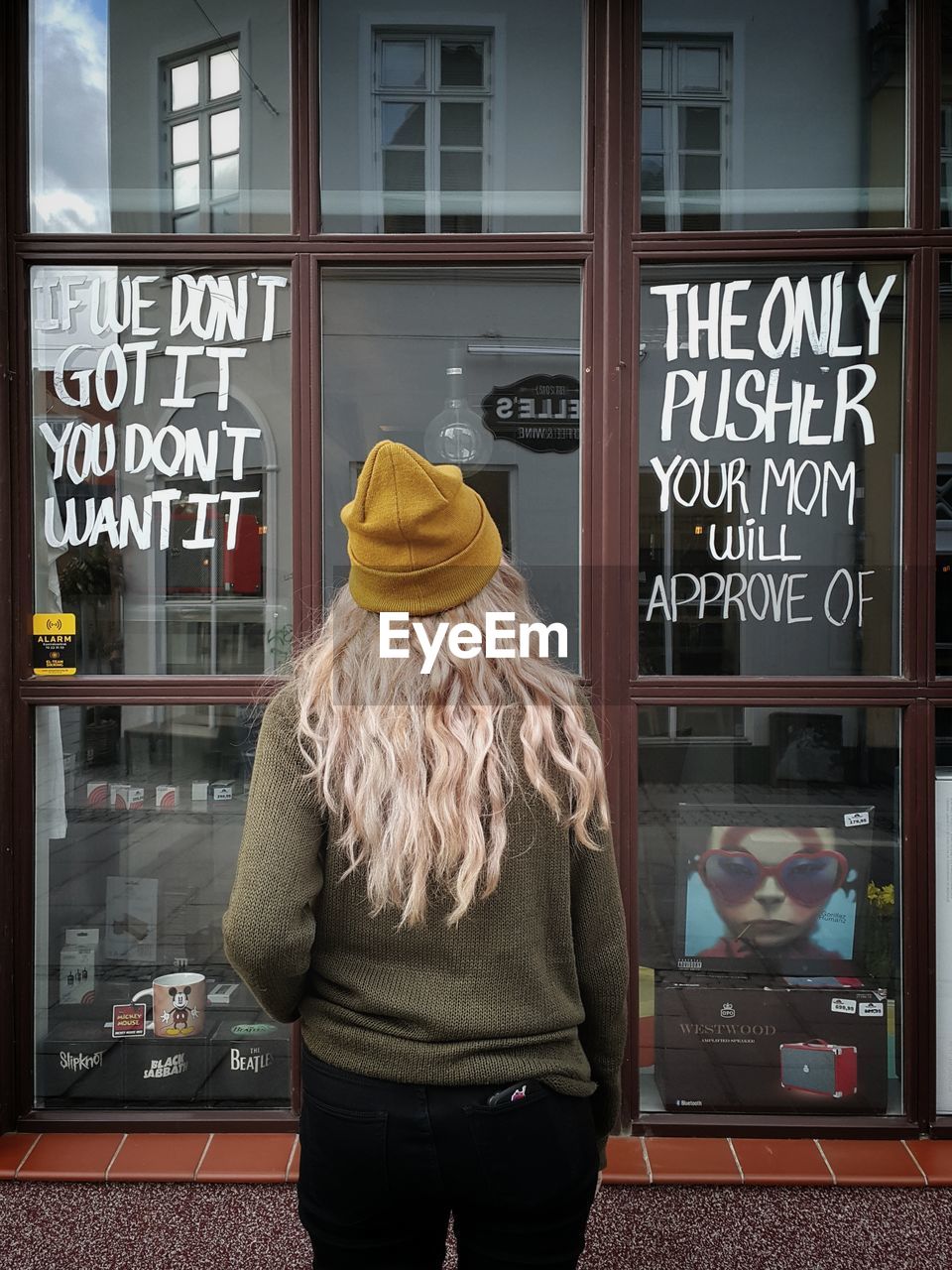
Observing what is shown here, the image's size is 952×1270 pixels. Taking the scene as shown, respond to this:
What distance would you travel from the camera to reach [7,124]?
125 inches

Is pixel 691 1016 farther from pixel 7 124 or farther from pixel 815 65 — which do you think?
pixel 7 124

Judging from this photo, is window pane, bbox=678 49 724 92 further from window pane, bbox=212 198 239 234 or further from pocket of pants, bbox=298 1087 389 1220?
pocket of pants, bbox=298 1087 389 1220

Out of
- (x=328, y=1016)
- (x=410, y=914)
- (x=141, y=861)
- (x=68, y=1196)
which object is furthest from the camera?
(x=141, y=861)

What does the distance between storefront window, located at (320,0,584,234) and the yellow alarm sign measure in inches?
66.1

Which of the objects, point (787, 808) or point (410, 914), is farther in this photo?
point (787, 808)

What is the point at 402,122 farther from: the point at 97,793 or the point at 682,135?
the point at 97,793

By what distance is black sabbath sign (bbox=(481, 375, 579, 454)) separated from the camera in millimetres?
3283

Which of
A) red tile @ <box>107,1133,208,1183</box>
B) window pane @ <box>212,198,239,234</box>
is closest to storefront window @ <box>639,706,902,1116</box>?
red tile @ <box>107,1133,208,1183</box>

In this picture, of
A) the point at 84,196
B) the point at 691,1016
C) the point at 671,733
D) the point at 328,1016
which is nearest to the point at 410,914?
the point at 328,1016

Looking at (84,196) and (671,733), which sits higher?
(84,196)

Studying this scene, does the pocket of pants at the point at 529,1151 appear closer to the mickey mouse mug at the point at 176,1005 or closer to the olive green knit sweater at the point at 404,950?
the olive green knit sweater at the point at 404,950

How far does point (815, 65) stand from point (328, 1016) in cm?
353

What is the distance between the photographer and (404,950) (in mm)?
1619

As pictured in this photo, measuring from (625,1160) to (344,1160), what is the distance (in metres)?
1.83
